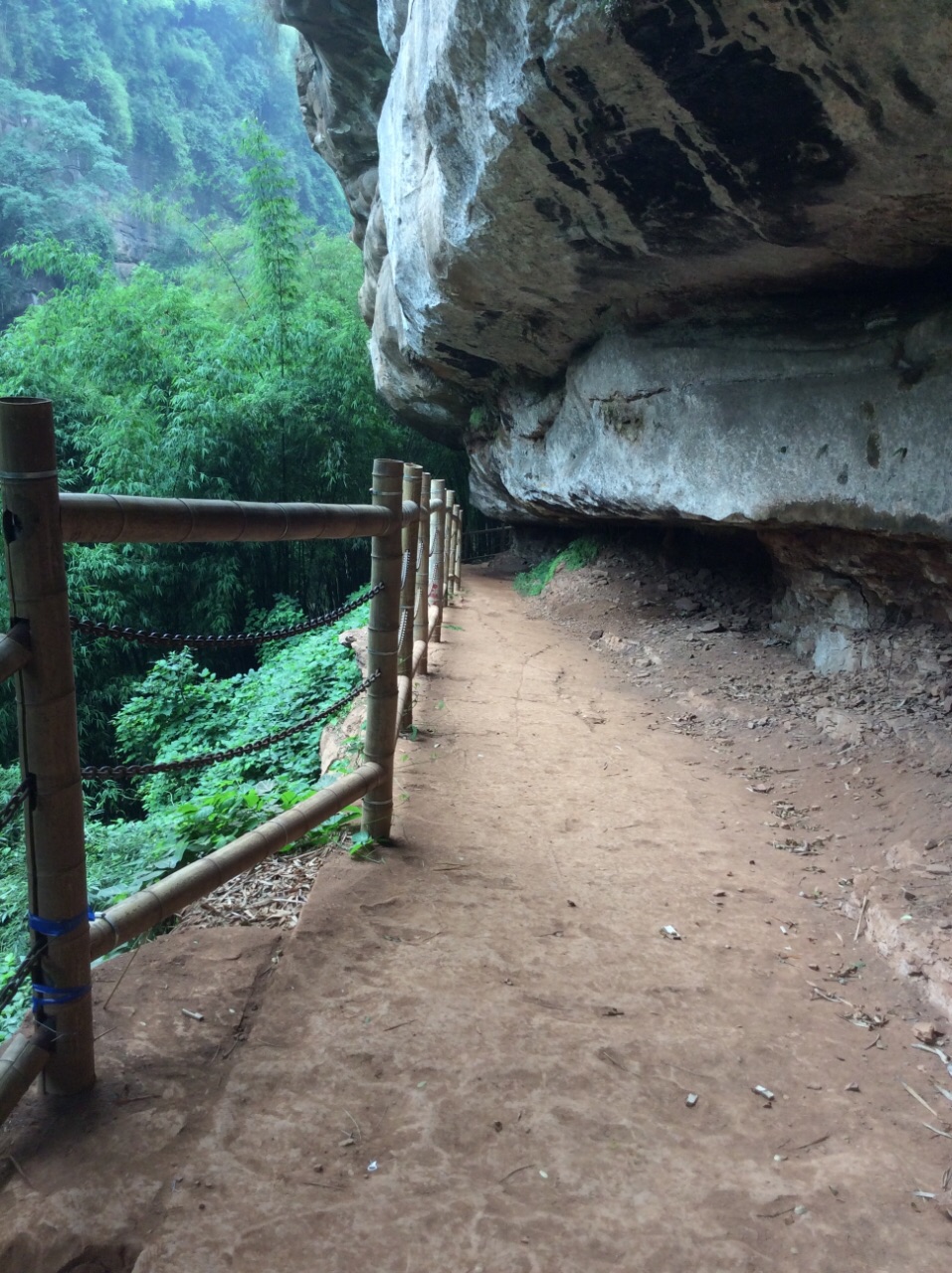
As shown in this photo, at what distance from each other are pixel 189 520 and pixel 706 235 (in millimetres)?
3655

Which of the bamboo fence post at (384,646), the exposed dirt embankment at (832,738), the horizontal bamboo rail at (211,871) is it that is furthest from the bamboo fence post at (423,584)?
the horizontal bamboo rail at (211,871)

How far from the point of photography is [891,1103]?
6.56 feet

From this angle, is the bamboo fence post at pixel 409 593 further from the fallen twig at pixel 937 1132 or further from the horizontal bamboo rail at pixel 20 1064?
the fallen twig at pixel 937 1132

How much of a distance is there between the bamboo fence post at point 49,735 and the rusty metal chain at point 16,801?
0.04 feet

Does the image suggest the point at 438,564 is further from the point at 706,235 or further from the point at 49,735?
the point at 49,735

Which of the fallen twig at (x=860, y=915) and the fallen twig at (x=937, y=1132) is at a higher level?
the fallen twig at (x=937, y=1132)

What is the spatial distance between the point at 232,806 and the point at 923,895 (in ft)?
A: 8.00

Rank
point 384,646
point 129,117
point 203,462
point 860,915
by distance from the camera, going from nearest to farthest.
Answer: point 384,646 < point 860,915 < point 203,462 < point 129,117

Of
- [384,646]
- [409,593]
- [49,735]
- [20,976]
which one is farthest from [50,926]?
[409,593]

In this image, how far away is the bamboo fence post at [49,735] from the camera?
1.49 meters

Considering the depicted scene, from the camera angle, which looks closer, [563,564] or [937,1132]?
[937,1132]

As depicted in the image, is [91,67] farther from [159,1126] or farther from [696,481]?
[159,1126]

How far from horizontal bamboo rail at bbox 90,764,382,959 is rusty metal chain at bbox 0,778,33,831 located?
35 cm

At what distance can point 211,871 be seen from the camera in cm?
209
